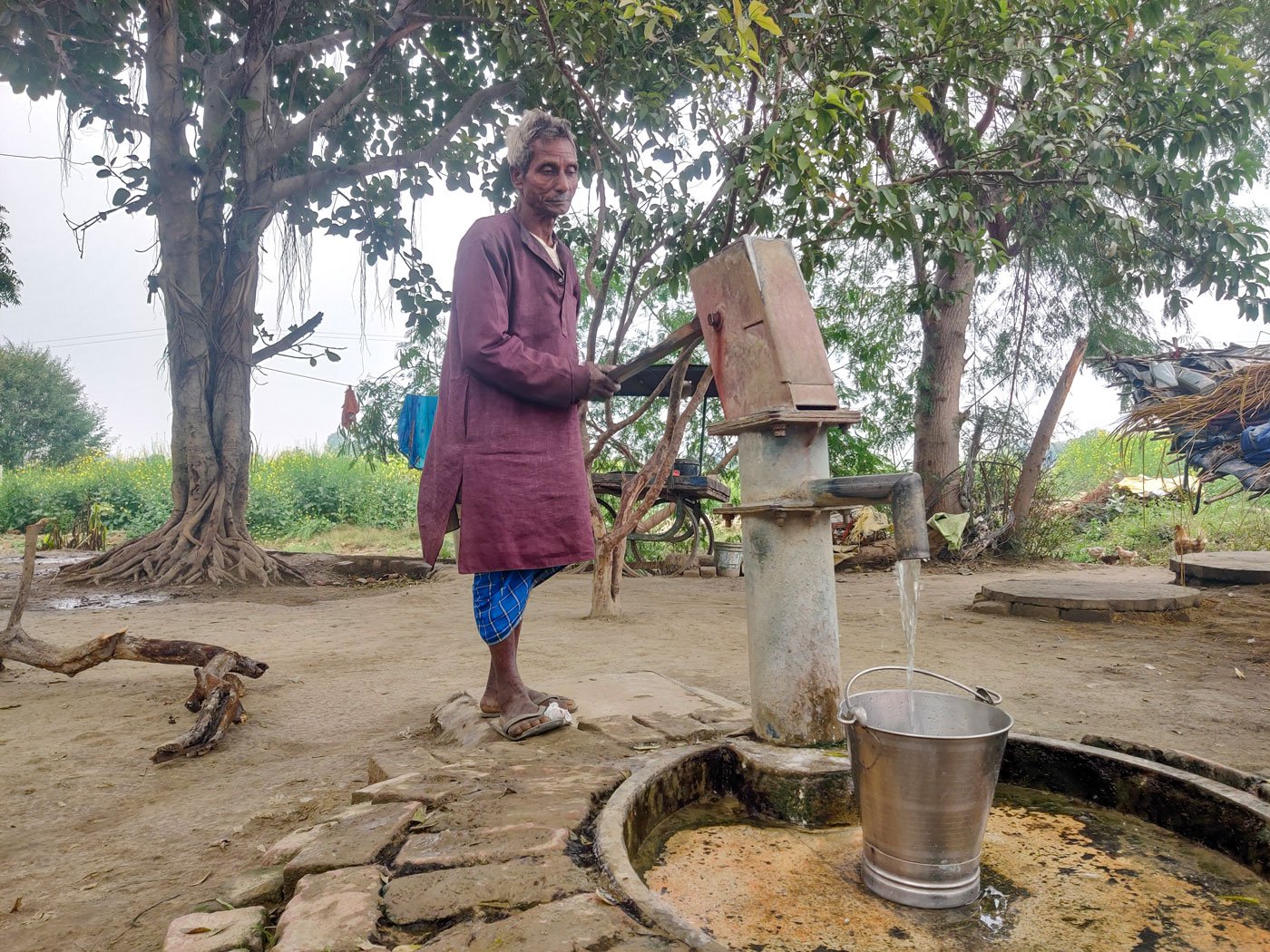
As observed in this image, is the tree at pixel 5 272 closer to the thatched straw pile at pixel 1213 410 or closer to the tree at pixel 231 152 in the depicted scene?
the tree at pixel 231 152

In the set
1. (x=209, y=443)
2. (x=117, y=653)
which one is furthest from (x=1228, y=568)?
(x=209, y=443)

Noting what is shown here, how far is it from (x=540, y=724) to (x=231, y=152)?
330 inches

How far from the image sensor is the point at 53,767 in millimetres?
2619

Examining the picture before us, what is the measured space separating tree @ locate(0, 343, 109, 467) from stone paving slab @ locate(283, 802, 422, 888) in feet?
96.4

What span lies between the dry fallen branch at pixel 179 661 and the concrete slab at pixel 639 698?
1.24 m

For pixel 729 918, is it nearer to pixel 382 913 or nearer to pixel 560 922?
pixel 560 922

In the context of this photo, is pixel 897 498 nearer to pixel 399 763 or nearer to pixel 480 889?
pixel 480 889

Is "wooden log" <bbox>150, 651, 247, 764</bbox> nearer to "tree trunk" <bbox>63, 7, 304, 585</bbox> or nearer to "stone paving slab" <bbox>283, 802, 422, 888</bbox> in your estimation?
"stone paving slab" <bbox>283, 802, 422, 888</bbox>

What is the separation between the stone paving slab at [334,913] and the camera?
1.22m

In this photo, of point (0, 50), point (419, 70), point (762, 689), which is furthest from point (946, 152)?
point (0, 50)

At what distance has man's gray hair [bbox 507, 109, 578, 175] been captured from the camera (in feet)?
7.48

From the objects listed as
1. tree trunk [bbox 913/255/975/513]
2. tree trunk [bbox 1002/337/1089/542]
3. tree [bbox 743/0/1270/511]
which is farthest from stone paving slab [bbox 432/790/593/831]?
tree trunk [bbox 913/255/975/513]

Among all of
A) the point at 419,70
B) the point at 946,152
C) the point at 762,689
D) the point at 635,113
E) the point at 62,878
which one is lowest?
the point at 62,878

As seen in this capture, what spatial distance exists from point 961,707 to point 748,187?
12.0ft
